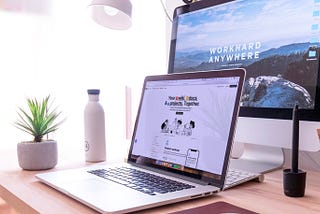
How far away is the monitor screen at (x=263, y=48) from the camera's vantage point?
80cm

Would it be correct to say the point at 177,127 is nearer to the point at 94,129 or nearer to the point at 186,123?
the point at 186,123

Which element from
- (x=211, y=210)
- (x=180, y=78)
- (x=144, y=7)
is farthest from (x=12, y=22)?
(x=211, y=210)

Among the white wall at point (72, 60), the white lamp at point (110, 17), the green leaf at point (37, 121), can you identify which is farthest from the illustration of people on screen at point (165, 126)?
the white wall at point (72, 60)

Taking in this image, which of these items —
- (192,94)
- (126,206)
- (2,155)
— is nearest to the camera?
(126,206)

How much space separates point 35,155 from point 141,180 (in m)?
0.34

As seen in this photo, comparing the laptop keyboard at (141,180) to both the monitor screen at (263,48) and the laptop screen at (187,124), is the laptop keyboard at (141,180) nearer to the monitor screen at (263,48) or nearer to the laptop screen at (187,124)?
the laptop screen at (187,124)

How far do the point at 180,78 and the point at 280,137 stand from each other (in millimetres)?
268

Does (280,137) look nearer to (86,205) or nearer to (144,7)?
(86,205)

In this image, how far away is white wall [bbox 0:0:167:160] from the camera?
185 cm

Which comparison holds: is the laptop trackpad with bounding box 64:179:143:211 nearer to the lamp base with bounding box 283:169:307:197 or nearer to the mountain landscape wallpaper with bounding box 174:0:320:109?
the lamp base with bounding box 283:169:307:197

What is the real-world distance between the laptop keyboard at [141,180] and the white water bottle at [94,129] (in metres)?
0.18

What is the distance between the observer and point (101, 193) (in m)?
0.63

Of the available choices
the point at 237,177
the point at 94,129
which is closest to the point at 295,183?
the point at 237,177

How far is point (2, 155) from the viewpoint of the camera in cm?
117
